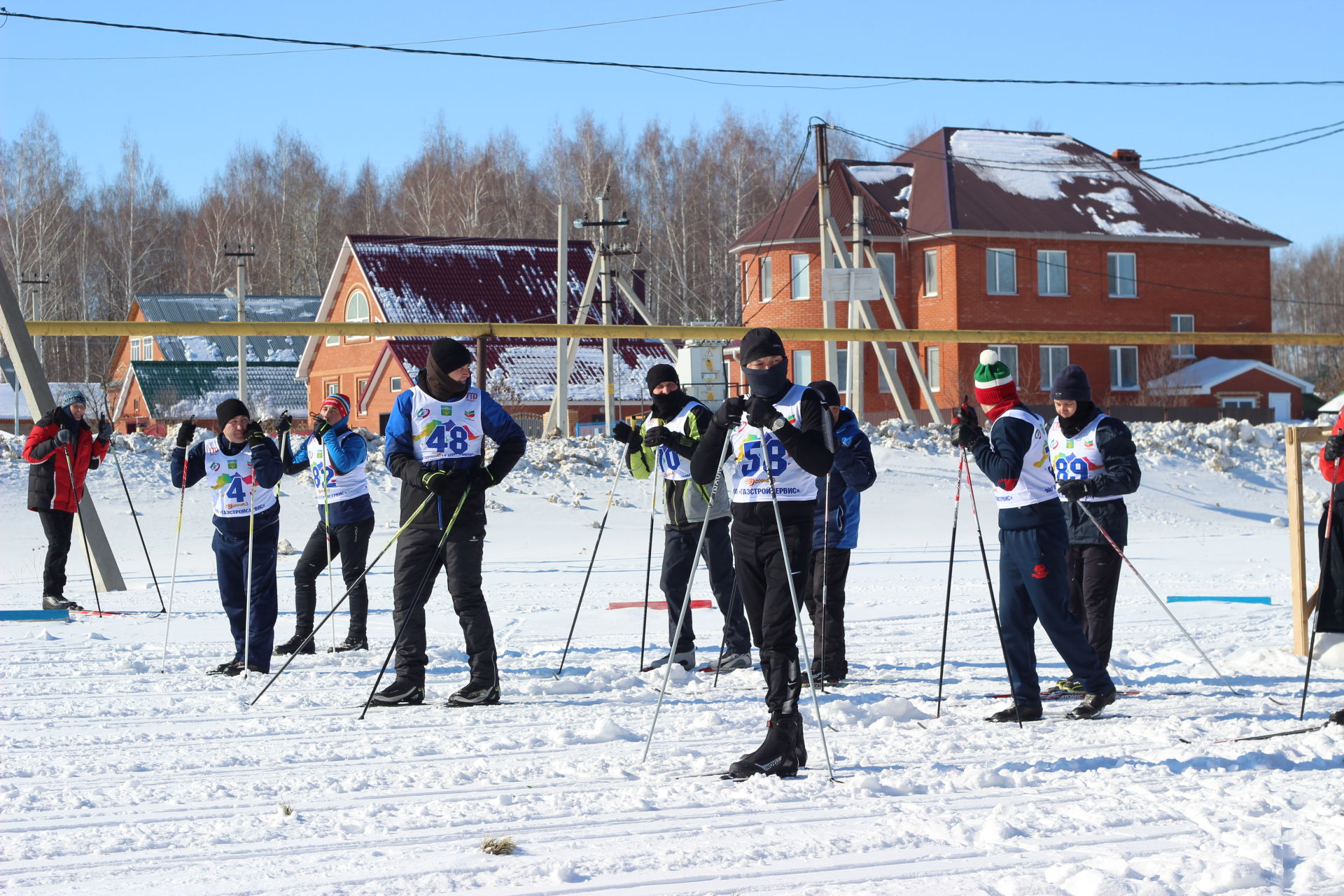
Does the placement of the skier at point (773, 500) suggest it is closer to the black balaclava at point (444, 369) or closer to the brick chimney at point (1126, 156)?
the black balaclava at point (444, 369)

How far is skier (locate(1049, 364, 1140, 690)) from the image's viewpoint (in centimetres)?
663

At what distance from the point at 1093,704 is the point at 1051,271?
3288 cm

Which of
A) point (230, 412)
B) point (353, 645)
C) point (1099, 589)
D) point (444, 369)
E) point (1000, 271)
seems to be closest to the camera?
point (444, 369)

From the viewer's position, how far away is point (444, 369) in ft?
21.5

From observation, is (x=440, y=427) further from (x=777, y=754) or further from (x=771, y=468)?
(x=777, y=754)

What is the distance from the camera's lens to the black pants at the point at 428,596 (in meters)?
6.62

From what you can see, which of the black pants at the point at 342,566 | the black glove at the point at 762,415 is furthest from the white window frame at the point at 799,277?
the black glove at the point at 762,415

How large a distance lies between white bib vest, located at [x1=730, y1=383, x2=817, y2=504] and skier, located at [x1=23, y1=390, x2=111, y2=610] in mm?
7410

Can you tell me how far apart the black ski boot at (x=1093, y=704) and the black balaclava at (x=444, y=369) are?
11.2 feet

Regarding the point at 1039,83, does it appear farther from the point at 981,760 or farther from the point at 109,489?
the point at 981,760

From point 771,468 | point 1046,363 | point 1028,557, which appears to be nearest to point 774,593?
point 771,468

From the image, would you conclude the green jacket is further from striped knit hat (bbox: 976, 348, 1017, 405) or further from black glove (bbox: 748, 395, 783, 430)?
black glove (bbox: 748, 395, 783, 430)

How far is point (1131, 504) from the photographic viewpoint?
19.7m

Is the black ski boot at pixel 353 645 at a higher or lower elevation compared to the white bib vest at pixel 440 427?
lower
